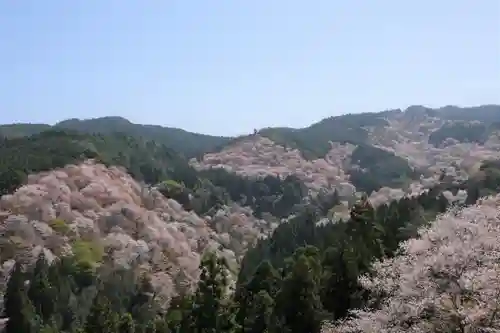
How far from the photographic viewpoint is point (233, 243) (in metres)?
82.5

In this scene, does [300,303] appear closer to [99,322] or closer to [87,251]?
[99,322]

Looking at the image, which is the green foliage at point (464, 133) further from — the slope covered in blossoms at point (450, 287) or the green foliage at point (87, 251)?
the slope covered in blossoms at point (450, 287)

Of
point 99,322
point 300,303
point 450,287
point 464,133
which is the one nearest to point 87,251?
point 99,322

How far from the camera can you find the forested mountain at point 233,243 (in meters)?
21.3

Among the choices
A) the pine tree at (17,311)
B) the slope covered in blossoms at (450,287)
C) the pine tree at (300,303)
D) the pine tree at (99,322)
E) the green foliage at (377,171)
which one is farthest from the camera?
the green foliage at (377,171)

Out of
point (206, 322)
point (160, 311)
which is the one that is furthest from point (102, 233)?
point (206, 322)

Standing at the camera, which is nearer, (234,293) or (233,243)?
(234,293)

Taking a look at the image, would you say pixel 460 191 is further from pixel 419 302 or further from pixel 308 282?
pixel 419 302

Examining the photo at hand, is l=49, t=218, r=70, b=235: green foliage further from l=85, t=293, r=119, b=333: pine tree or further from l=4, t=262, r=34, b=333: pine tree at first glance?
l=85, t=293, r=119, b=333: pine tree

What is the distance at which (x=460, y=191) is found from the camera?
228ft

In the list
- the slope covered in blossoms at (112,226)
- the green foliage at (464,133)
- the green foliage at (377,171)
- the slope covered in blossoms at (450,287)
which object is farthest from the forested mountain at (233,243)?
the green foliage at (464,133)

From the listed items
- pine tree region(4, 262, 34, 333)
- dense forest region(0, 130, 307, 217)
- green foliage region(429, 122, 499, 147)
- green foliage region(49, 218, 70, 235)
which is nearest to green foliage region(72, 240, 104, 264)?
green foliage region(49, 218, 70, 235)

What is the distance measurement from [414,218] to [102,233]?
37003mm

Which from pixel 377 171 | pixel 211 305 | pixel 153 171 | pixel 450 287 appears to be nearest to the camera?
pixel 450 287
